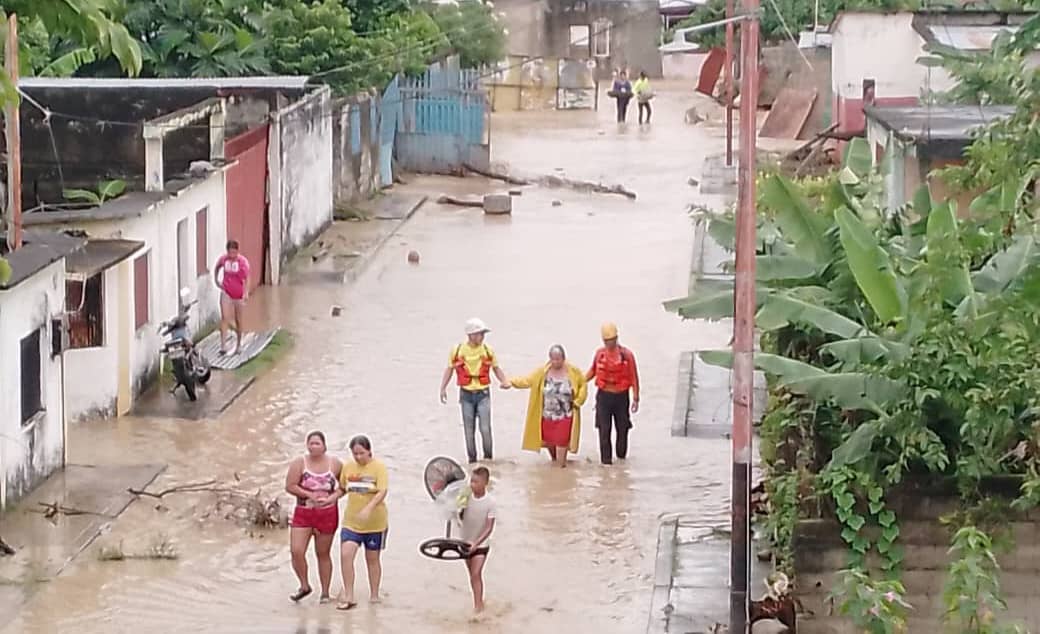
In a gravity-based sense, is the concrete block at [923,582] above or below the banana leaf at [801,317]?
below

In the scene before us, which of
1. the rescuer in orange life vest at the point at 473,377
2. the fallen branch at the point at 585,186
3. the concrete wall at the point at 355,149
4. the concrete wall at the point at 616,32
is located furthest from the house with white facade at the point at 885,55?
the concrete wall at the point at 616,32

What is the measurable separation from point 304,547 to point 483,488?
1.41m

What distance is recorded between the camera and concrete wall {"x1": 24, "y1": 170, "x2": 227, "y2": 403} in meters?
19.5

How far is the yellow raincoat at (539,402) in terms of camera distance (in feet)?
56.2

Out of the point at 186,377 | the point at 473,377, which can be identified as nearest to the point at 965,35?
the point at 186,377

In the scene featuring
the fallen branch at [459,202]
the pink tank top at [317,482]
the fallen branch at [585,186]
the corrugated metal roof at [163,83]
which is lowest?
the pink tank top at [317,482]

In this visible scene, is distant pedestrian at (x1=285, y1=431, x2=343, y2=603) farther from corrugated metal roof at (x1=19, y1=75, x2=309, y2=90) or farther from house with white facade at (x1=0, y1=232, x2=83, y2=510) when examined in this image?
corrugated metal roof at (x1=19, y1=75, x2=309, y2=90)

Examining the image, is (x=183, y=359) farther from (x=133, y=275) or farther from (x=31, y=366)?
(x=31, y=366)

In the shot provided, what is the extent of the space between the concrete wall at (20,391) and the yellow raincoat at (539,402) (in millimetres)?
4134

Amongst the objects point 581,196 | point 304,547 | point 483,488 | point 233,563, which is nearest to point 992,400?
point 483,488

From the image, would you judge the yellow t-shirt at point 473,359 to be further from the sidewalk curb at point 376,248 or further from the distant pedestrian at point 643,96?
the distant pedestrian at point 643,96

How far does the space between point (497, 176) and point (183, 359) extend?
70.3 feet

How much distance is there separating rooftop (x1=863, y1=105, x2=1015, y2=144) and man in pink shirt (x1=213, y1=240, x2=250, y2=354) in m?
7.78

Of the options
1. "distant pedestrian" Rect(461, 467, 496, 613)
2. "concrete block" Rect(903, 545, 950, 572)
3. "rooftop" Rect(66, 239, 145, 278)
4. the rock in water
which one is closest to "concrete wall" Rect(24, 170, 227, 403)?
"rooftop" Rect(66, 239, 145, 278)
